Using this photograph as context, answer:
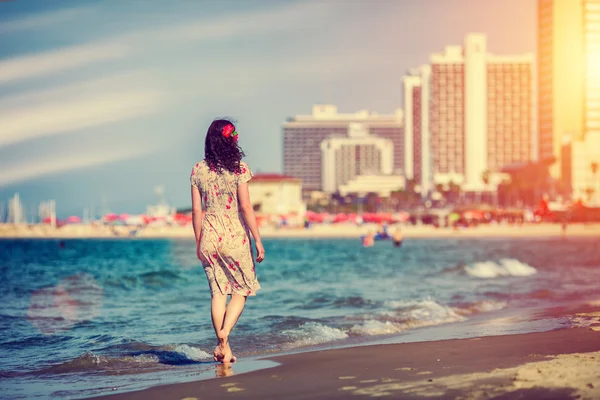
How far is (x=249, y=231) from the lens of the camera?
6.36m

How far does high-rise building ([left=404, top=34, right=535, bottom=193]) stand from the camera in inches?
7131

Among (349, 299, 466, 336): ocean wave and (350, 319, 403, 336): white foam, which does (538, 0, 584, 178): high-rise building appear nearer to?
(349, 299, 466, 336): ocean wave

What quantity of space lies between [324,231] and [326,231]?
28 cm

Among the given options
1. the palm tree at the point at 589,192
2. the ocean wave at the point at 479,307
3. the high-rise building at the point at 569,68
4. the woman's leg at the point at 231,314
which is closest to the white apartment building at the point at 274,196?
the high-rise building at the point at 569,68

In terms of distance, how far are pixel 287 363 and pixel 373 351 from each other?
75cm

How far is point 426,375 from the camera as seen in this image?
554cm

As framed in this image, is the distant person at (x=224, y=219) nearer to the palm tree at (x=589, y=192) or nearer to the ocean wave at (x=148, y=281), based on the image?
the ocean wave at (x=148, y=281)

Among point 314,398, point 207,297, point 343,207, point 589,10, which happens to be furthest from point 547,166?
point 314,398

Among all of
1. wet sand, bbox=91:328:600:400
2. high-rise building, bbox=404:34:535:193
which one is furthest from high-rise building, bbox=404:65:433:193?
wet sand, bbox=91:328:600:400

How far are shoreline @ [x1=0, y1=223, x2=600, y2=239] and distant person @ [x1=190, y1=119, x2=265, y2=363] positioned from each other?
83545 millimetres

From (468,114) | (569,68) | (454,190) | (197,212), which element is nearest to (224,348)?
(197,212)

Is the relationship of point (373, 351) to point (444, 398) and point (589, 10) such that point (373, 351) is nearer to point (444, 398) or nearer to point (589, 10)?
point (444, 398)

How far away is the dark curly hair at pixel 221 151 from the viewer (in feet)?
20.5

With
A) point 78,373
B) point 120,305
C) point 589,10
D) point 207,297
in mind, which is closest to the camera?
point 78,373
